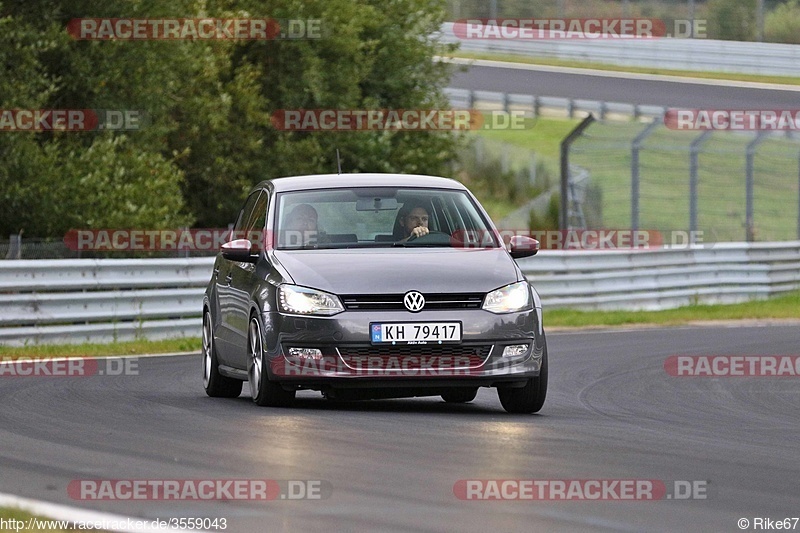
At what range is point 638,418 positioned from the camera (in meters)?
10.5

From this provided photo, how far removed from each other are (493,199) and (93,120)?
22983mm

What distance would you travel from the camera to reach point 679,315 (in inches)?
976

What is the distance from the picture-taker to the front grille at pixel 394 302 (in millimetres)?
9938

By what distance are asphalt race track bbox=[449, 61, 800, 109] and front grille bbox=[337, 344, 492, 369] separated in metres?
Result: 30.8

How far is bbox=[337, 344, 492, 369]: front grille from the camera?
32.5 ft

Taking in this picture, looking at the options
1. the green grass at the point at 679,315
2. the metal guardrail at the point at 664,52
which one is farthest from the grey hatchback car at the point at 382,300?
the metal guardrail at the point at 664,52

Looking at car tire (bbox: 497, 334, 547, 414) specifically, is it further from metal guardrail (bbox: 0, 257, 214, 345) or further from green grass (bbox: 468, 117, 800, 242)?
green grass (bbox: 468, 117, 800, 242)

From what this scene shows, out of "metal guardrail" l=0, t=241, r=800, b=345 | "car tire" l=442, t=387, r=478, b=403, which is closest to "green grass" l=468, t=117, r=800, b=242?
"metal guardrail" l=0, t=241, r=800, b=345

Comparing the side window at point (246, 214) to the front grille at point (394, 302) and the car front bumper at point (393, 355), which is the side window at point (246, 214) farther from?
the front grille at point (394, 302)

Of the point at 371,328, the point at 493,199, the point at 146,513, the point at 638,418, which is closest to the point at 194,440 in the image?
the point at 371,328

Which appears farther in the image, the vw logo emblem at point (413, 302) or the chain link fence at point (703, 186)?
the chain link fence at point (703, 186)

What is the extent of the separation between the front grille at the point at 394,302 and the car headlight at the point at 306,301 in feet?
0.26

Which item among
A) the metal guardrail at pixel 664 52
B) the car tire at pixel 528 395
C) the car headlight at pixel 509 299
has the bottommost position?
the metal guardrail at pixel 664 52

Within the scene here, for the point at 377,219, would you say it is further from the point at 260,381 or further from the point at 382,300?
the point at 260,381
